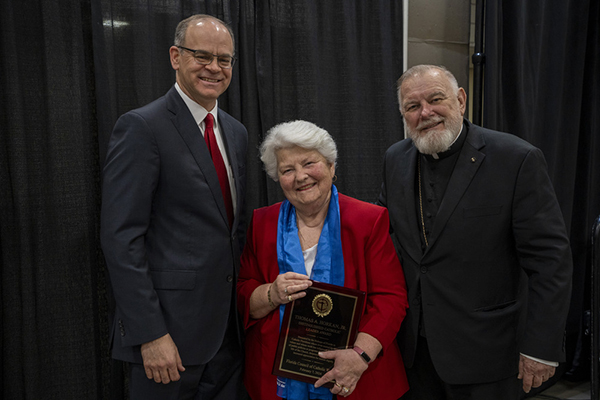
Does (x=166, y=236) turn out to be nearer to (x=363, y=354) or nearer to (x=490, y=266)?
(x=363, y=354)

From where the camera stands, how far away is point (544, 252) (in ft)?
5.58

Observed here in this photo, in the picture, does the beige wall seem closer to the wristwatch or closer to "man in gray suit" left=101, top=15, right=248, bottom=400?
"man in gray suit" left=101, top=15, right=248, bottom=400

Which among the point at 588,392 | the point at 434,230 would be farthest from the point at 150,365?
the point at 588,392

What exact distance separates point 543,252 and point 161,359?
4.63 feet

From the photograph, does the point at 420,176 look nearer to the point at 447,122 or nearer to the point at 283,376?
the point at 447,122

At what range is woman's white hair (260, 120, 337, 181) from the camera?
1.73 meters

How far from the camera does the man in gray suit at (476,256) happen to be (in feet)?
5.62

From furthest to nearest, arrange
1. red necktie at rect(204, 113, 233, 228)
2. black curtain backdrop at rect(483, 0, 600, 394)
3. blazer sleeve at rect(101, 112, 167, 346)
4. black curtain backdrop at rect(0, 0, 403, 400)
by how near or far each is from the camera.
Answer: black curtain backdrop at rect(483, 0, 600, 394)
black curtain backdrop at rect(0, 0, 403, 400)
red necktie at rect(204, 113, 233, 228)
blazer sleeve at rect(101, 112, 167, 346)

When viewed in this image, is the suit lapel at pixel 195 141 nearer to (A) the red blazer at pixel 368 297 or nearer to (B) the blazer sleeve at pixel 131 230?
(B) the blazer sleeve at pixel 131 230

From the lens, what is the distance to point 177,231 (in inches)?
66.1

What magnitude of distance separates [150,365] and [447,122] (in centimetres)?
141

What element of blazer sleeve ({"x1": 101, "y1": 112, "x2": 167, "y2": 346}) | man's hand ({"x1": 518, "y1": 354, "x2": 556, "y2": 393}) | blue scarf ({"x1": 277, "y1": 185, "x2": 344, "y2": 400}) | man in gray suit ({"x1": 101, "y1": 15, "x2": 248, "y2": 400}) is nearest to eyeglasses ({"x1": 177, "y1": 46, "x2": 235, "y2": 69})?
man in gray suit ({"x1": 101, "y1": 15, "x2": 248, "y2": 400})

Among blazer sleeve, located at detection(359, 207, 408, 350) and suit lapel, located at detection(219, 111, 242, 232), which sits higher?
suit lapel, located at detection(219, 111, 242, 232)

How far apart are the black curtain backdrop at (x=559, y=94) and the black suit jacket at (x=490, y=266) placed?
59.2 inches
